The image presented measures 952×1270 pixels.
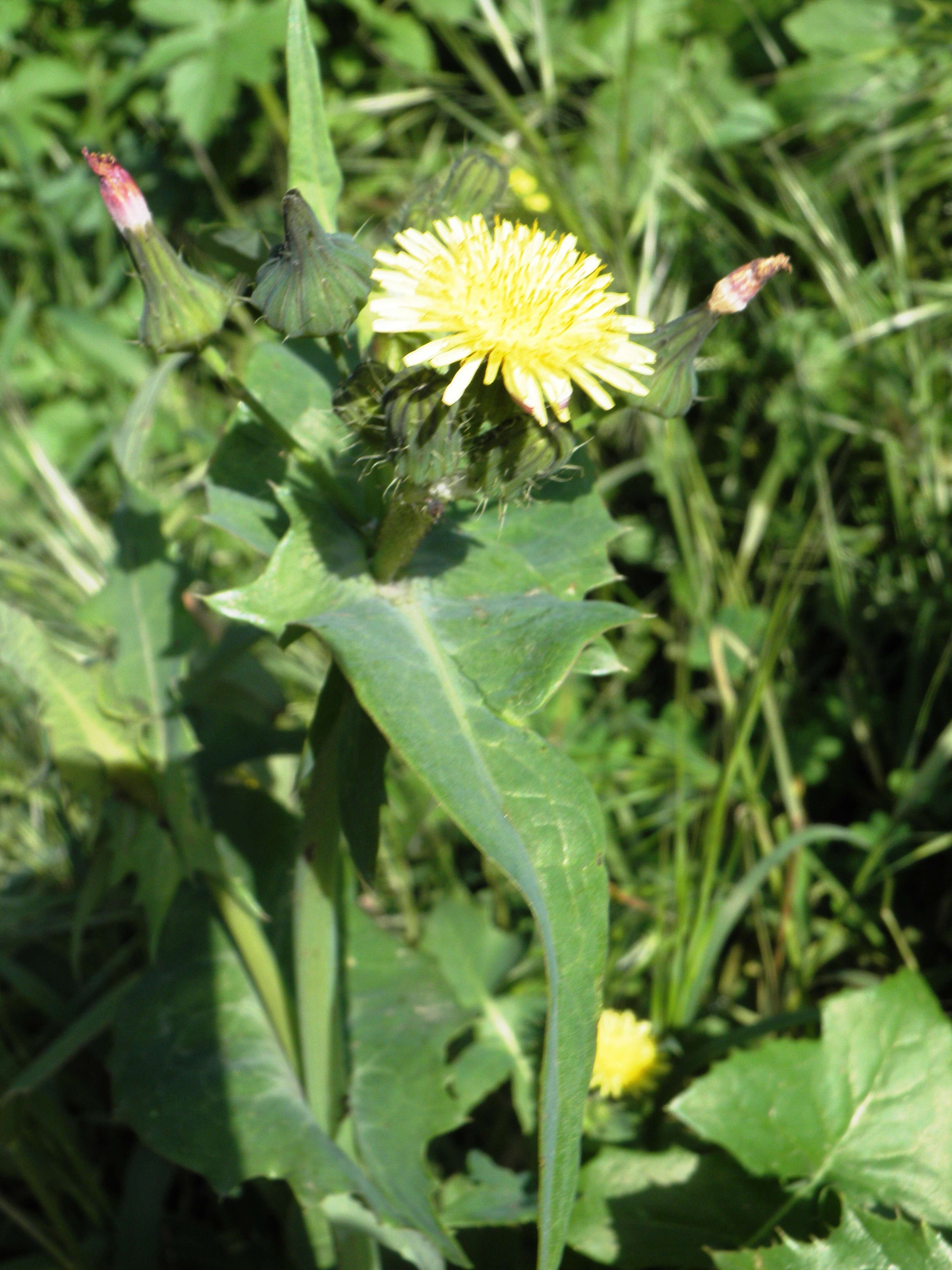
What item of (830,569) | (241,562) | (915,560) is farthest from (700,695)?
(241,562)

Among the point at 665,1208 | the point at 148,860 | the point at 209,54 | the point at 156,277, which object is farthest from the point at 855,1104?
the point at 209,54

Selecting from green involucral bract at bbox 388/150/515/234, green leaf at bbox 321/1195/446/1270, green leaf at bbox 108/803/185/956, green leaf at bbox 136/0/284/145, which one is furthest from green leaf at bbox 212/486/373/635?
green leaf at bbox 136/0/284/145

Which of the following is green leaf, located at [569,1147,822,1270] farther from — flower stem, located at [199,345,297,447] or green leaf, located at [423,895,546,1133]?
flower stem, located at [199,345,297,447]

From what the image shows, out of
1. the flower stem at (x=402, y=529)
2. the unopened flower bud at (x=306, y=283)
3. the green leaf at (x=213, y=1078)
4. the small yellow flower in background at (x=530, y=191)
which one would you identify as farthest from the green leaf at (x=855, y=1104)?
the small yellow flower in background at (x=530, y=191)

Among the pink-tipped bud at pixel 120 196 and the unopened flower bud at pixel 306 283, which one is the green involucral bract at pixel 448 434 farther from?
the pink-tipped bud at pixel 120 196

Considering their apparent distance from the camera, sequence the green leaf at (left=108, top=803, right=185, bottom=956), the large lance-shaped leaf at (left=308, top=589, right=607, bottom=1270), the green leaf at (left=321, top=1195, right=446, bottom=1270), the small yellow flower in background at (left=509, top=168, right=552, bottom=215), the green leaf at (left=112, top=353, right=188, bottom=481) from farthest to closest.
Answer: the small yellow flower in background at (left=509, top=168, right=552, bottom=215), the green leaf at (left=112, top=353, right=188, bottom=481), the green leaf at (left=108, top=803, right=185, bottom=956), the green leaf at (left=321, top=1195, right=446, bottom=1270), the large lance-shaped leaf at (left=308, top=589, right=607, bottom=1270)

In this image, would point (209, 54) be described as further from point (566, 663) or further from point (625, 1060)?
point (625, 1060)

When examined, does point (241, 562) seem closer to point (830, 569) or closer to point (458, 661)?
point (830, 569)
